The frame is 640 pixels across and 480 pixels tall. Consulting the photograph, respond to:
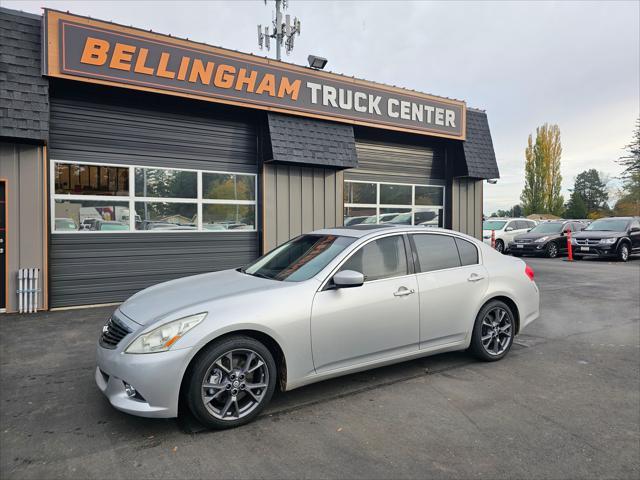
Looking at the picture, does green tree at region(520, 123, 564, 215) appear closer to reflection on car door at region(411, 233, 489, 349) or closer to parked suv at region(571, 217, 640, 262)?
parked suv at region(571, 217, 640, 262)

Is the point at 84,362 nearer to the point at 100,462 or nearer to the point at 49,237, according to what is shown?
the point at 100,462

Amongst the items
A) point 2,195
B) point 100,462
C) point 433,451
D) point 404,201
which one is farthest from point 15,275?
point 404,201

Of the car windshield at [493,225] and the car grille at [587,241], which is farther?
the car windshield at [493,225]

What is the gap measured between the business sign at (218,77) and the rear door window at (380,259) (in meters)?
5.88

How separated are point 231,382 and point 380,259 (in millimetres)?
1809

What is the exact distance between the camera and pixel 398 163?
12.0 meters

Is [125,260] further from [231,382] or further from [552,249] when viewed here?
[552,249]

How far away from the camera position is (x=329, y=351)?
12.2 ft

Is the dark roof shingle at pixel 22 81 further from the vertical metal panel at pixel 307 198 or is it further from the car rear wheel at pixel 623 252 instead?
the car rear wheel at pixel 623 252

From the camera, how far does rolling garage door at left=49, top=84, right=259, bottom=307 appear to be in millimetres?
7891

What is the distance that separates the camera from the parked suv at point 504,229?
1980 cm

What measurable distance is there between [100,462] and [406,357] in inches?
106

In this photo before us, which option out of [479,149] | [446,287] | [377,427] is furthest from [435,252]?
[479,149]

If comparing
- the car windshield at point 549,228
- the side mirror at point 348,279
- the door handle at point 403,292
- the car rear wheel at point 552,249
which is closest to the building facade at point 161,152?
the door handle at point 403,292
